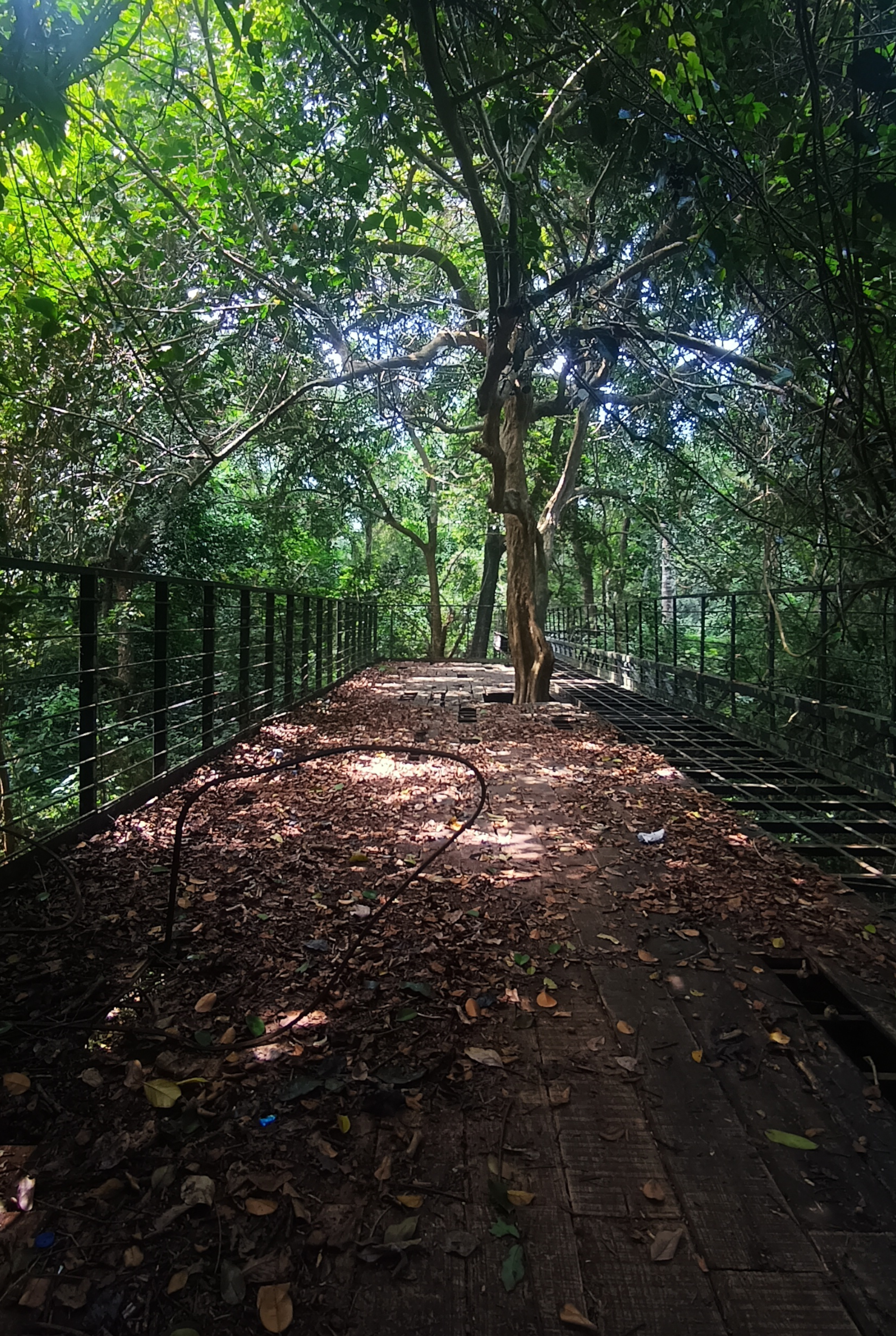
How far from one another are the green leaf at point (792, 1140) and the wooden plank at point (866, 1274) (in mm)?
259

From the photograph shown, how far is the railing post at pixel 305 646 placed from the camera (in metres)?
9.63

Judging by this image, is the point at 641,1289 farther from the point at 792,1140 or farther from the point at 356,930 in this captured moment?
the point at 356,930

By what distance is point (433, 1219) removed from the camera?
1.65 metres

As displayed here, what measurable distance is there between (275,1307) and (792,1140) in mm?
1294

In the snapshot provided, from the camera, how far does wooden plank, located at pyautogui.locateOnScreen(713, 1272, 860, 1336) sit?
141 centimetres

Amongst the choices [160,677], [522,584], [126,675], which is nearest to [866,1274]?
[160,677]

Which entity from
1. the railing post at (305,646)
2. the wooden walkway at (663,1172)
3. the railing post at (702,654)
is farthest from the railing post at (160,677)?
the railing post at (702,654)

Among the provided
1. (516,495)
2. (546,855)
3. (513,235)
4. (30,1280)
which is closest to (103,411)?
(516,495)

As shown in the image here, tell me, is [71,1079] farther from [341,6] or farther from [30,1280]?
[341,6]

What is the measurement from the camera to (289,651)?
876 cm

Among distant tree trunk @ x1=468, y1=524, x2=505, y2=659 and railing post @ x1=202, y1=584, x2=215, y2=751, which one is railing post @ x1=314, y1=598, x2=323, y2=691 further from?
distant tree trunk @ x1=468, y1=524, x2=505, y2=659

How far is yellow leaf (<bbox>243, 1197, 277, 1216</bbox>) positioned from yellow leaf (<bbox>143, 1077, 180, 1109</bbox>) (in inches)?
16.4

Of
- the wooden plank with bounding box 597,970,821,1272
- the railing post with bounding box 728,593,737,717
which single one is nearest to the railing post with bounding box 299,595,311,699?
the railing post with bounding box 728,593,737,717

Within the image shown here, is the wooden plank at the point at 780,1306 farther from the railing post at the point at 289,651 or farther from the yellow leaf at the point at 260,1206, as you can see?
the railing post at the point at 289,651
